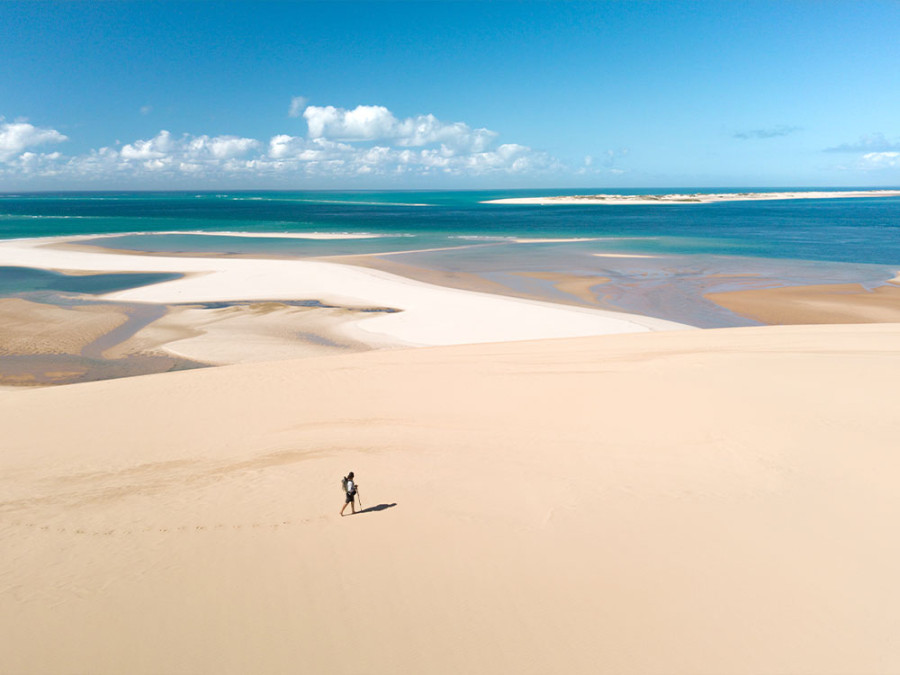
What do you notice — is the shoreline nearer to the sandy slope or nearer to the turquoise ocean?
the turquoise ocean

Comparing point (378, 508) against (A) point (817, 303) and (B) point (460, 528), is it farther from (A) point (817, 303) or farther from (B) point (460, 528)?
(A) point (817, 303)

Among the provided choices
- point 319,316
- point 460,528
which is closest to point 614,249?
point 319,316

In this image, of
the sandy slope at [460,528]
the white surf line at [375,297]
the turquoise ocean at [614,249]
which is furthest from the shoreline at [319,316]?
the sandy slope at [460,528]

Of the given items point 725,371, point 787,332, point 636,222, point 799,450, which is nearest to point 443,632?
point 799,450

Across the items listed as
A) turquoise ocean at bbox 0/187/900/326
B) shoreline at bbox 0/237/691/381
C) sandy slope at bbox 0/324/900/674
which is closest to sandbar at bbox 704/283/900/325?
turquoise ocean at bbox 0/187/900/326

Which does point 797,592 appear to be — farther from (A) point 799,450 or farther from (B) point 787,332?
(B) point 787,332
